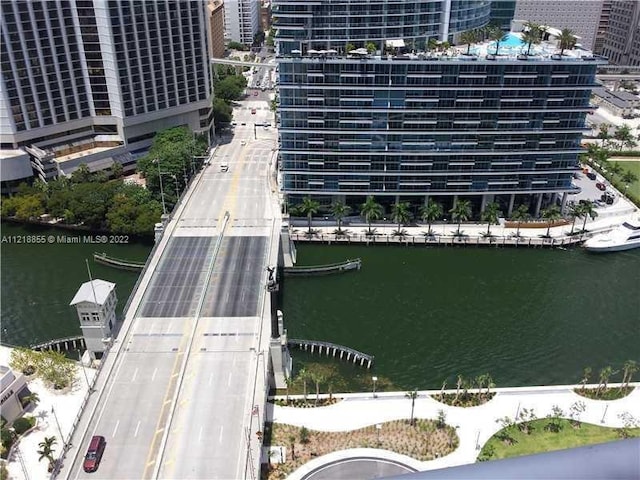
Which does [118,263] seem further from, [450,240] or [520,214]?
[520,214]

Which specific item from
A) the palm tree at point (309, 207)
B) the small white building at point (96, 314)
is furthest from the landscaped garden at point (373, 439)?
the palm tree at point (309, 207)

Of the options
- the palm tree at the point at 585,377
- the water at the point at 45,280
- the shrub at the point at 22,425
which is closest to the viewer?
the shrub at the point at 22,425

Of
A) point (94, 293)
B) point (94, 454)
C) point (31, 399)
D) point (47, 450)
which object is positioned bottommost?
point (31, 399)

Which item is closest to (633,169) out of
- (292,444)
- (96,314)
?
(292,444)

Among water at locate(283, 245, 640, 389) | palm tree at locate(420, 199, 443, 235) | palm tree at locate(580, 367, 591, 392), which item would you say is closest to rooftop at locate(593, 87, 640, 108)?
water at locate(283, 245, 640, 389)

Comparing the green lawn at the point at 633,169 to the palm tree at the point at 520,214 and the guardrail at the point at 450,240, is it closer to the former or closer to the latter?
the guardrail at the point at 450,240

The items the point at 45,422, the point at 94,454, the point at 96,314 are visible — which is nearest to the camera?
the point at 94,454

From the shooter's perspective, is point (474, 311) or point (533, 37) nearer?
point (474, 311)
